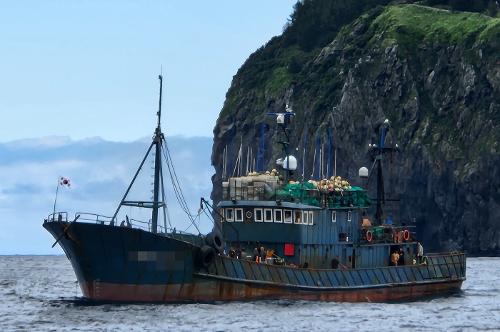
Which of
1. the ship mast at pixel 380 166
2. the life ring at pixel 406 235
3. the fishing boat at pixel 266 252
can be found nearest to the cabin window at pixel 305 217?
the fishing boat at pixel 266 252

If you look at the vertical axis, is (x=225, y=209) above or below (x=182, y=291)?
above

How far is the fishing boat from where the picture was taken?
7150 centimetres

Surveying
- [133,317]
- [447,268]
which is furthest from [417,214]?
[133,317]

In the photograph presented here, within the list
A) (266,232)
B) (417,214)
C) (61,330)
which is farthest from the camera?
(417,214)

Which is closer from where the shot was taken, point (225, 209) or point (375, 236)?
point (225, 209)

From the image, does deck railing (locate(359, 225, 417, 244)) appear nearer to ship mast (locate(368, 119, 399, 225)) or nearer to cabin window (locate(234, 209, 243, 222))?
ship mast (locate(368, 119, 399, 225))

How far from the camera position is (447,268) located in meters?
91.3

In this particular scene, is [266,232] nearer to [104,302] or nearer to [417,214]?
[104,302]

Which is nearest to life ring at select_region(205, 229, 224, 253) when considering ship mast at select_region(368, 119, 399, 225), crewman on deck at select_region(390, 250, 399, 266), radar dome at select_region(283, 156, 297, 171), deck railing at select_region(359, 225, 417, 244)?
radar dome at select_region(283, 156, 297, 171)

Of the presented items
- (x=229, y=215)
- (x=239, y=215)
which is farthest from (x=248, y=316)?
(x=229, y=215)

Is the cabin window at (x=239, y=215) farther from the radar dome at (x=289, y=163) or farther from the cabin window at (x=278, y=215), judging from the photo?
the radar dome at (x=289, y=163)

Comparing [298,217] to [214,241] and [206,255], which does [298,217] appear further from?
[206,255]

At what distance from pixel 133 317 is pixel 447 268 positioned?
32.1 m

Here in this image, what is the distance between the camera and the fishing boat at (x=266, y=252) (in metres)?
71.5
